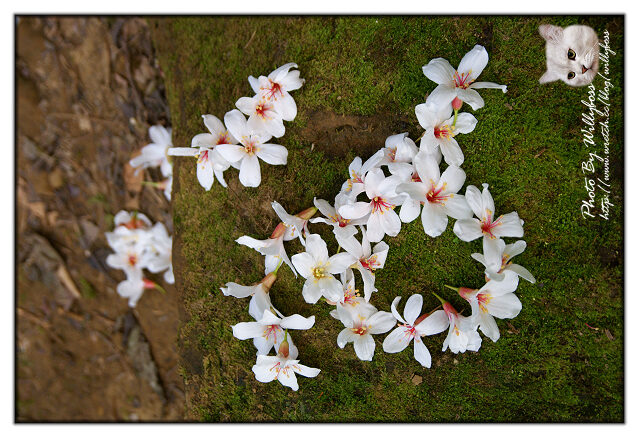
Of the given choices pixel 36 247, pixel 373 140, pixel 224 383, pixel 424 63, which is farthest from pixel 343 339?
pixel 36 247

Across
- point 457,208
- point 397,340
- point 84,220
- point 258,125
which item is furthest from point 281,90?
point 84,220

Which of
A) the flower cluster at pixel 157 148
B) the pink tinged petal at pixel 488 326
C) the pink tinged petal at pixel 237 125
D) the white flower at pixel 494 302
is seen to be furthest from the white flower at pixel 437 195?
the flower cluster at pixel 157 148

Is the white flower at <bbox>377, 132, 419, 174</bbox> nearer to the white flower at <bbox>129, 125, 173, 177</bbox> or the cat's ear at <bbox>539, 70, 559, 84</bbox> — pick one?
the cat's ear at <bbox>539, 70, 559, 84</bbox>

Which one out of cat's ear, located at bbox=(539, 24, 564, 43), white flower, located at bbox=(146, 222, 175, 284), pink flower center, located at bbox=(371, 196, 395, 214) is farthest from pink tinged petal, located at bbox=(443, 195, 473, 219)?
white flower, located at bbox=(146, 222, 175, 284)

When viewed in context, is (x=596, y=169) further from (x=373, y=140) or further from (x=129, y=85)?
(x=129, y=85)

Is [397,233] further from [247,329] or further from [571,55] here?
[571,55]

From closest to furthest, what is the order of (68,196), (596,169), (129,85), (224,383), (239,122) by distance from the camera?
1. (596,169)
2. (239,122)
3. (224,383)
4. (129,85)
5. (68,196)
